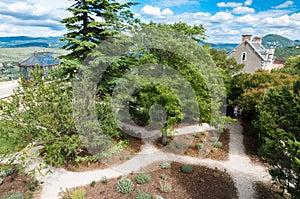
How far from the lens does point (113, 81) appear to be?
9.91m

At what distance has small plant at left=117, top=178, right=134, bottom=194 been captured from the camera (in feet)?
24.1

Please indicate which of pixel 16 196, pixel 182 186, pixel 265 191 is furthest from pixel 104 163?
pixel 265 191

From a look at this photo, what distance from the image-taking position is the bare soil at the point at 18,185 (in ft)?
24.0

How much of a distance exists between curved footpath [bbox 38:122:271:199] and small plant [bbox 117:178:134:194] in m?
1.08

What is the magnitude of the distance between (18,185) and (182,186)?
7.37m

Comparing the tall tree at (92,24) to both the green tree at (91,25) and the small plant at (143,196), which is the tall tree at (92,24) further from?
the small plant at (143,196)

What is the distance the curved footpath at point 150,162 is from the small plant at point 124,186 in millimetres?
1080

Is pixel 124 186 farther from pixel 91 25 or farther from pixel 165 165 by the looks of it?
pixel 91 25

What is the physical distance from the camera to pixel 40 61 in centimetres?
2372

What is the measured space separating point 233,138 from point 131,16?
11.3 meters

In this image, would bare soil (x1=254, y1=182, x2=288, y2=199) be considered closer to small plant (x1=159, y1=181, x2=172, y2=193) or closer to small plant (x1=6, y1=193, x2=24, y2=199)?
small plant (x1=159, y1=181, x2=172, y2=193)

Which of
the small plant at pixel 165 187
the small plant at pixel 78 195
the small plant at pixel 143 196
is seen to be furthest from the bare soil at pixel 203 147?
the small plant at pixel 78 195

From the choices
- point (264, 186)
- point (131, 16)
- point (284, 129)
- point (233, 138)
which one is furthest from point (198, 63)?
point (233, 138)

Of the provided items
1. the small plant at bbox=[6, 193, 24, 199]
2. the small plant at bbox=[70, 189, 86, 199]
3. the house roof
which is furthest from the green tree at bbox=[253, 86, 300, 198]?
the house roof
